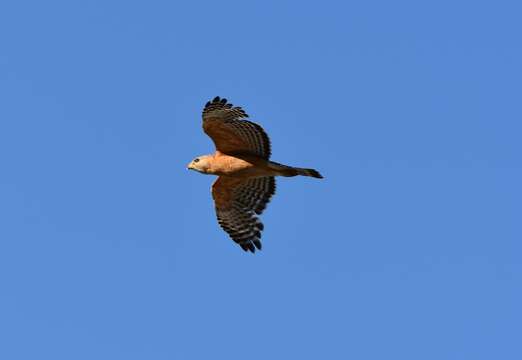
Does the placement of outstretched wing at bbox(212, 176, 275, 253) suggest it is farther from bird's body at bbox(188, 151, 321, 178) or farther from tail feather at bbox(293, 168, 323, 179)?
tail feather at bbox(293, 168, 323, 179)

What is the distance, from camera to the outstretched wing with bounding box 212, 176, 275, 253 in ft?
74.9

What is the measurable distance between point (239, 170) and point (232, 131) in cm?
77

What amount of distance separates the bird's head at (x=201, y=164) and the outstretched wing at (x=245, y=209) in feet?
2.98

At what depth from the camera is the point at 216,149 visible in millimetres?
21859

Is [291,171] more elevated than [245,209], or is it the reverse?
[245,209]

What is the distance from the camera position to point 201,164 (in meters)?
21.9

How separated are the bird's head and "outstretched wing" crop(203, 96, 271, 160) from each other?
339 mm

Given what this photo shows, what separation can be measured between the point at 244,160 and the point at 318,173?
1520 millimetres

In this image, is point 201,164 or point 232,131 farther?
Result: point 201,164

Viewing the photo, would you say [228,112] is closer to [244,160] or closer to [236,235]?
[244,160]

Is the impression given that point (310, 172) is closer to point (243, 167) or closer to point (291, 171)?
point (291, 171)

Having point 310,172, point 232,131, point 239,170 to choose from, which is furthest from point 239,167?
point 310,172

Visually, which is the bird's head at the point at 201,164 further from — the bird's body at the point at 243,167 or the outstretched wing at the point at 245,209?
the outstretched wing at the point at 245,209

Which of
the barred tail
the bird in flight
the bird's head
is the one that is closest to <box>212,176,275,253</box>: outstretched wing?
the bird in flight
